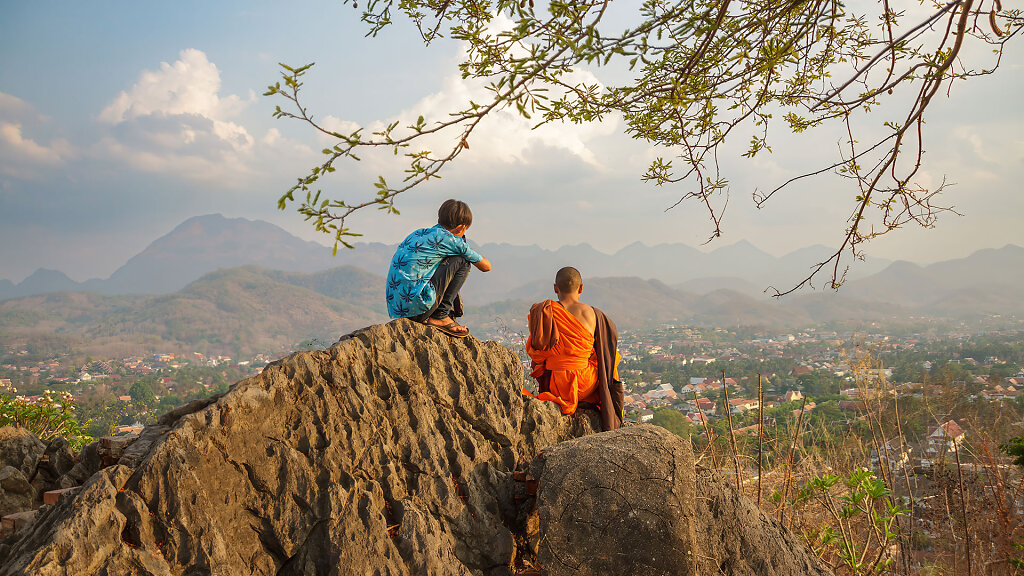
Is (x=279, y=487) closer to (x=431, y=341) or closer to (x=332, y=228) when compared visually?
(x=431, y=341)

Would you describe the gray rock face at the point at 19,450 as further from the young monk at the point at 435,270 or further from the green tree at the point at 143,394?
the green tree at the point at 143,394

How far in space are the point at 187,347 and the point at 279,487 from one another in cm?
6712

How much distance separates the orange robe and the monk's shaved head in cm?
22

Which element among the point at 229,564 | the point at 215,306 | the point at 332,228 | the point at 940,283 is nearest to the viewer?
the point at 332,228

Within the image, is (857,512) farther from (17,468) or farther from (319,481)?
(17,468)

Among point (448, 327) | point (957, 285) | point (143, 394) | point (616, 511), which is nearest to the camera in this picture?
point (616, 511)

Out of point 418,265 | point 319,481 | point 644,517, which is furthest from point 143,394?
point 644,517

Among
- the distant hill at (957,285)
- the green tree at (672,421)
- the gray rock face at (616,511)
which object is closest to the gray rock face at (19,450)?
the gray rock face at (616,511)

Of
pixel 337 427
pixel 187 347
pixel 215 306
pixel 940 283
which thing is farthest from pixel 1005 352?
pixel 940 283

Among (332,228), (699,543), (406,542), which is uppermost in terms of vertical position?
(332,228)

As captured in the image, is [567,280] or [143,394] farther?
[143,394]

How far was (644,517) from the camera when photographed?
380cm

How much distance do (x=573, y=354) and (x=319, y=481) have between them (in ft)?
9.28

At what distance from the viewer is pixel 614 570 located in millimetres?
3740
